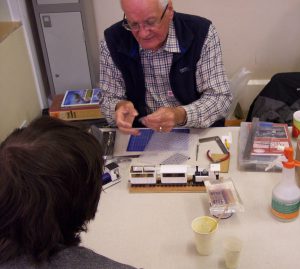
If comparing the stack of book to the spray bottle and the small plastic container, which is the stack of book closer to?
the small plastic container

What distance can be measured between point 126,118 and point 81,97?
1.10 meters

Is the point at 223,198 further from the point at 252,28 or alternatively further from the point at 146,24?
the point at 252,28

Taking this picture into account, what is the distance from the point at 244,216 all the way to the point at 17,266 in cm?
70

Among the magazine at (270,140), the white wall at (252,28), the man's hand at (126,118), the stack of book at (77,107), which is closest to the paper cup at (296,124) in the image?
the magazine at (270,140)

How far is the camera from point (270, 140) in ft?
4.68

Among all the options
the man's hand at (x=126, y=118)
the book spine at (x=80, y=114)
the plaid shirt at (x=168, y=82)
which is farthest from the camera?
the book spine at (x=80, y=114)

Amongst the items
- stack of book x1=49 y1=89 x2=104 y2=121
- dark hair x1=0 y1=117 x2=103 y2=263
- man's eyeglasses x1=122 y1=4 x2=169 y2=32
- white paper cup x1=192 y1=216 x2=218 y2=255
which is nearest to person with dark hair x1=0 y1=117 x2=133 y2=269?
dark hair x1=0 y1=117 x2=103 y2=263

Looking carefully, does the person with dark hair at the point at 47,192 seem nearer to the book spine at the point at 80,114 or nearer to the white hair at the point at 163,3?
the white hair at the point at 163,3

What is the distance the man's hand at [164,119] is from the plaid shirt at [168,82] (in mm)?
64

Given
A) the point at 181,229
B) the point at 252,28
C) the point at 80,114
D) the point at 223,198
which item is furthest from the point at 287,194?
the point at 252,28

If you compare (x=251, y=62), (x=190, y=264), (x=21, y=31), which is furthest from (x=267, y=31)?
(x=190, y=264)

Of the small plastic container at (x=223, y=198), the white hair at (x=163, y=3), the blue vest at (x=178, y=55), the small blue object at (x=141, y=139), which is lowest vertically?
the small blue object at (x=141, y=139)

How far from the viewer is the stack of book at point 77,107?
7.99 ft

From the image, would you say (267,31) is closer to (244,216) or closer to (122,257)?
(244,216)
